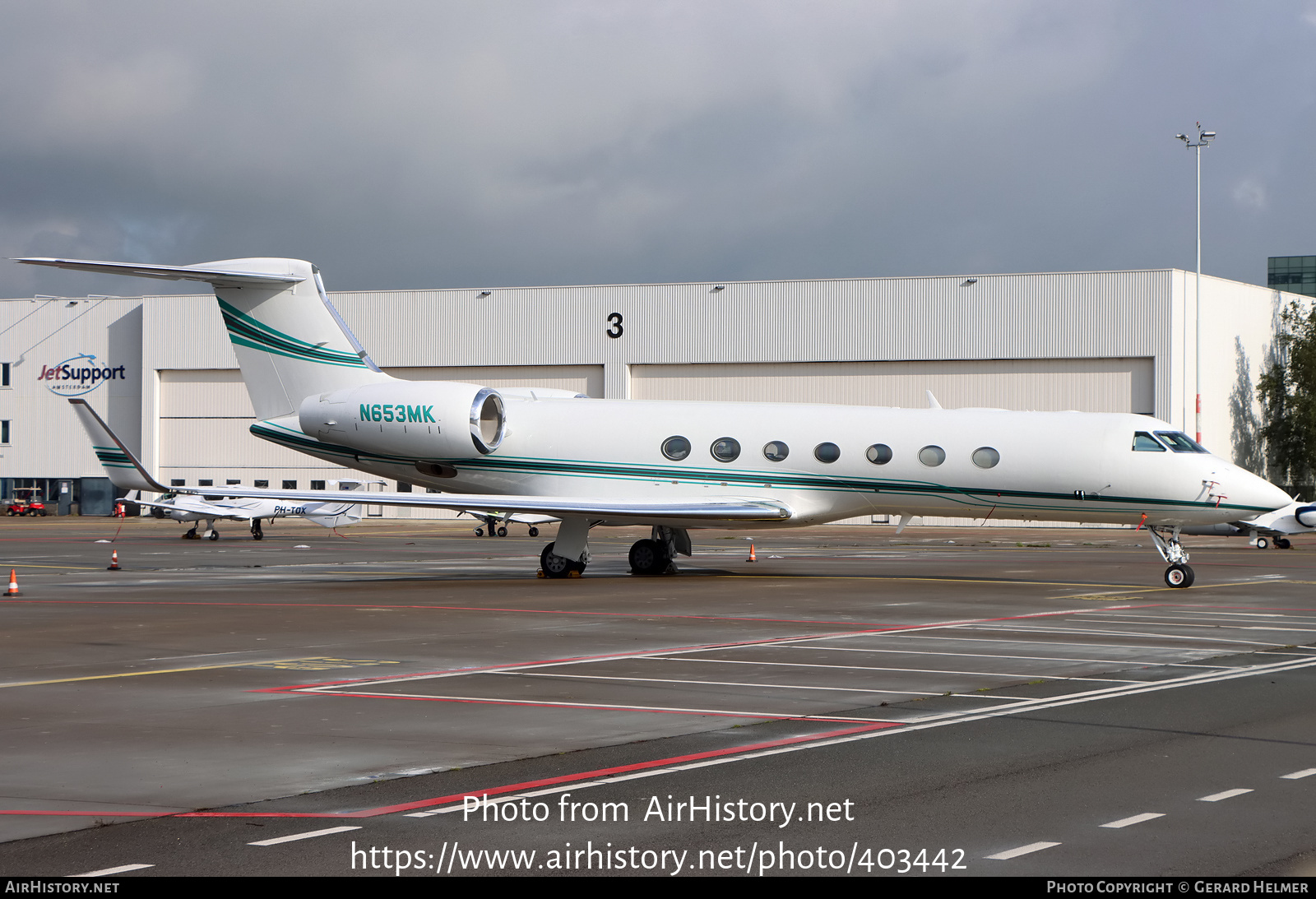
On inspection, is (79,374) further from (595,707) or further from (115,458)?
(595,707)

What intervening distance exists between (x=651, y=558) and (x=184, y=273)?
10.9 meters

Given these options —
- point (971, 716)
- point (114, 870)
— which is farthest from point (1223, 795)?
point (114, 870)

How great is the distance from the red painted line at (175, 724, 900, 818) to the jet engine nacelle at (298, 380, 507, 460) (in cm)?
1752

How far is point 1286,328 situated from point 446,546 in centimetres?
4666

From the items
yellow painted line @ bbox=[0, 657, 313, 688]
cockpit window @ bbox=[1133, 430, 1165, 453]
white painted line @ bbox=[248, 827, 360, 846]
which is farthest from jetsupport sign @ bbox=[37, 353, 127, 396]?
white painted line @ bbox=[248, 827, 360, 846]

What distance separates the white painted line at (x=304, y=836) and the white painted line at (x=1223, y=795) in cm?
478

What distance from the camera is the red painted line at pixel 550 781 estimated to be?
743cm

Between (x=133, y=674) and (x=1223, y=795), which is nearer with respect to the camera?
(x=1223, y=795)

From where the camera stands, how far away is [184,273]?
2595 cm

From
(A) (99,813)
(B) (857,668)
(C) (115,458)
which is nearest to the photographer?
(A) (99,813)

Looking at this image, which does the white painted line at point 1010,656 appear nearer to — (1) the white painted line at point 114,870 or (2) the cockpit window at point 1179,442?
(1) the white painted line at point 114,870

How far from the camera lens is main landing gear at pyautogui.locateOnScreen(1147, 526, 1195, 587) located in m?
23.8

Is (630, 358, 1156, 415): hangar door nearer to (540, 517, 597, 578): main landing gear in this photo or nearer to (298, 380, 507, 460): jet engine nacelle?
(540, 517, 597, 578): main landing gear

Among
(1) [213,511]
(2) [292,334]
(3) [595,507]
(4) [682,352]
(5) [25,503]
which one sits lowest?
(5) [25,503]
